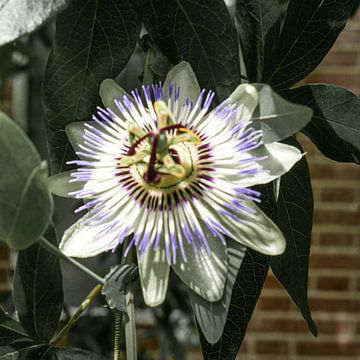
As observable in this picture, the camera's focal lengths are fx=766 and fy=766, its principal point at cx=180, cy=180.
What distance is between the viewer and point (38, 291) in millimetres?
730

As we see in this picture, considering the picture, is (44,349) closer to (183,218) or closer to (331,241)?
(183,218)

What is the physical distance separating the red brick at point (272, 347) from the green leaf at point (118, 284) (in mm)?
2174

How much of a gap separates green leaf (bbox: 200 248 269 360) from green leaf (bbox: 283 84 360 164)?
0.43 feet

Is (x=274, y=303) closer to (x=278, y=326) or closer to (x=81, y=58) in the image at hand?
(x=278, y=326)

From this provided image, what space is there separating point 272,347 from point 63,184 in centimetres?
223

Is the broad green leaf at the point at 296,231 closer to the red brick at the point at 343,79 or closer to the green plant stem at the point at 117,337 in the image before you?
the green plant stem at the point at 117,337

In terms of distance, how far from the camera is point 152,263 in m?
0.62

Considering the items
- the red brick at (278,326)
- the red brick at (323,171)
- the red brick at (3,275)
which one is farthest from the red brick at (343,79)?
the red brick at (3,275)

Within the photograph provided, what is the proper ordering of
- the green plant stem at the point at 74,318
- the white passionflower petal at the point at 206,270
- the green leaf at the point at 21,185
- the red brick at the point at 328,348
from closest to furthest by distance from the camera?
the green leaf at the point at 21,185 < the white passionflower petal at the point at 206,270 < the green plant stem at the point at 74,318 < the red brick at the point at 328,348

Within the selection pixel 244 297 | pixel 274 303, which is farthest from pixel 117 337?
pixel 274 303

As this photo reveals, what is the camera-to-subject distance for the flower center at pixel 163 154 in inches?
24.2

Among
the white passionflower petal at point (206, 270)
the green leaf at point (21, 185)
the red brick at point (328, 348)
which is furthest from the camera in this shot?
the red brick at point (328, 348)

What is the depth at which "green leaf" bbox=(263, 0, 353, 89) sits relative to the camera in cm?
75

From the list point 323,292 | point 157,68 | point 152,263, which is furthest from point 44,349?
point 323,292
